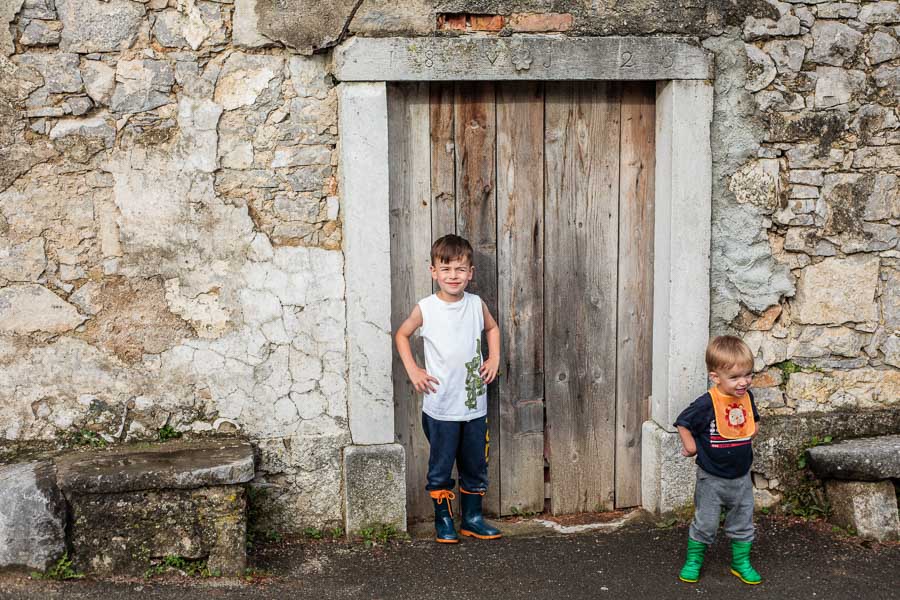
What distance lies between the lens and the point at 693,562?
3.63 m

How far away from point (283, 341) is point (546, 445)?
4.41 feet

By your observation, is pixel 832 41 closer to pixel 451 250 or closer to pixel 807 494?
pixel 451 250

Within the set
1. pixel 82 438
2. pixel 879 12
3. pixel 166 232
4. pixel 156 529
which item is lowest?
pixel 156 529

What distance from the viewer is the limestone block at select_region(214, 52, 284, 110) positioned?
3715mm

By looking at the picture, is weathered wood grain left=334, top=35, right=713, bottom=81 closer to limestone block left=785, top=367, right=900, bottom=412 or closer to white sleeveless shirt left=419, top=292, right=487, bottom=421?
white sleeveless shirt left=419, top=292, right=487, bottom=421

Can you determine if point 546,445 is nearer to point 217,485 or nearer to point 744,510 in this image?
point 744,510

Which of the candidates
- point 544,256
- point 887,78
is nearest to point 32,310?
point 544,256

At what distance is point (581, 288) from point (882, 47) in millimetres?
1692

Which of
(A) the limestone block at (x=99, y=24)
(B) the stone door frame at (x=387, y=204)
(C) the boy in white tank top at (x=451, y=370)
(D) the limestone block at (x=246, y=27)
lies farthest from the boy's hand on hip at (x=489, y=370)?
(A) the limestone block at (x=99, y=24)

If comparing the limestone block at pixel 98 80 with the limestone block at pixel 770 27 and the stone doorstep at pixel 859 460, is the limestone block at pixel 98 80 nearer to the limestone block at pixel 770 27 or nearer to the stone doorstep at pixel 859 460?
the limestone block at pixel 770 27

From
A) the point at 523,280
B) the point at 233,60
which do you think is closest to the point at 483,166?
the point at 523,280

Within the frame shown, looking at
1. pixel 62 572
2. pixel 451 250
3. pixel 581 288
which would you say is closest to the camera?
pixel 62 572

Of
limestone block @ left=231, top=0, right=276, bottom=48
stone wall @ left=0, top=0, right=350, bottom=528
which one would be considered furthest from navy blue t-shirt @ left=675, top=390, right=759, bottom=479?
limestone block @ left=231, top=0, right=276, bottom=48

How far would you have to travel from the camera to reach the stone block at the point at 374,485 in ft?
12.9
